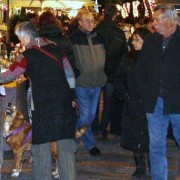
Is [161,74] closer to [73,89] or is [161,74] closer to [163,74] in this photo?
[163,74]

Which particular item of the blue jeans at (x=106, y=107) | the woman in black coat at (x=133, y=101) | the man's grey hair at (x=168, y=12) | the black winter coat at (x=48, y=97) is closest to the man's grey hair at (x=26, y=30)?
the black winter coat at (x=48, y=97)

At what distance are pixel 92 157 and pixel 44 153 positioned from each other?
2651mm

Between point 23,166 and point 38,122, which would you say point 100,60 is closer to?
point 23,166

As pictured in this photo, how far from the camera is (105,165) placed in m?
8.64

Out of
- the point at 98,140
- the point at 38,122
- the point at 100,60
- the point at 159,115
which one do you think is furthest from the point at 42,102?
the point at 98,140

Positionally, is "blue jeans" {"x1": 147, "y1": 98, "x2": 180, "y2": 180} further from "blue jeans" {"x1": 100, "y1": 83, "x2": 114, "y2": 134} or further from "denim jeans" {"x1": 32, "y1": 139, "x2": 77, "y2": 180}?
"blue jeans" {"x1": 100, "y1": 83, "x2": 114, "y2": 134}

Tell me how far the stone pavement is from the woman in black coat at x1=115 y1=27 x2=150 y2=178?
617 mm

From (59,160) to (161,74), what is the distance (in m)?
1.40

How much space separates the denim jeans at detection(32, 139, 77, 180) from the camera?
21.5 feet

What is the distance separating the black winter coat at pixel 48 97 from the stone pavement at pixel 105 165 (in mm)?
1643

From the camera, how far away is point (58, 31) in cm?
816

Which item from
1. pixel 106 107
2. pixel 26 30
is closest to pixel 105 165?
pixel 106 107

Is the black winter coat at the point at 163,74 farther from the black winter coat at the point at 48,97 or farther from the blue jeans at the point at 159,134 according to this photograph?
the black winter coat at the point at 48,97

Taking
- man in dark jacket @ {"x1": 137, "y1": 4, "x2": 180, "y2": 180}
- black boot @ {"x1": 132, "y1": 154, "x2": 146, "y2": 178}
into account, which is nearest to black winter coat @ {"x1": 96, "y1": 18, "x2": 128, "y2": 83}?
black boot @ {"x1": 132, "y1": 154, "x2": 146, "y2": 178}
